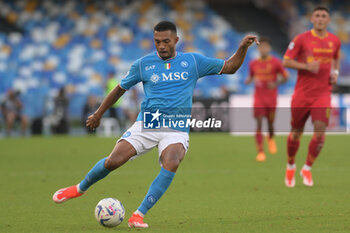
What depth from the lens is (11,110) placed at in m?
23.0

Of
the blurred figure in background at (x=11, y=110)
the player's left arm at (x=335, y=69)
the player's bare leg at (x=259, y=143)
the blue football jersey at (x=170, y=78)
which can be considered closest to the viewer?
the blue football jersey at (x=170, y=78)

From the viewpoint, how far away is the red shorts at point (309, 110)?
29.6ft

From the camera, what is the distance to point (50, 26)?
92.9 ft

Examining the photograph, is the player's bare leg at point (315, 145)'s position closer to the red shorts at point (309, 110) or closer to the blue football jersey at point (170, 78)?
the red shorts at point (309, 110)

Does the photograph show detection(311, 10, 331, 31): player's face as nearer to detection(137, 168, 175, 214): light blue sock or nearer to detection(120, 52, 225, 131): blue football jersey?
detection(120, 52, 225, 131): blue football jersey

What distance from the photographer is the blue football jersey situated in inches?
255

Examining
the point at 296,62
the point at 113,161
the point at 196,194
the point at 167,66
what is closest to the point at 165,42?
the point at 167,66

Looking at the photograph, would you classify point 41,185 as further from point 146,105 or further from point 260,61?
point 260,61

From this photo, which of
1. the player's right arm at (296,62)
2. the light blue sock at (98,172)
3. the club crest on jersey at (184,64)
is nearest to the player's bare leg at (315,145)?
the player's right arm at (296,62)

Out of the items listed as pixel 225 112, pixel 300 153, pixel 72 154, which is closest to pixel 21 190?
pixel 72 154

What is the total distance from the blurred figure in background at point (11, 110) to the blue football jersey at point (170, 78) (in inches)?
678

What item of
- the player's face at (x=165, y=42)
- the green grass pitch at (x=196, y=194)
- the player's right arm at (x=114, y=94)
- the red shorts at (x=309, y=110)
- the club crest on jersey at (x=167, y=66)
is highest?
the player's face at (x=165, y=42)

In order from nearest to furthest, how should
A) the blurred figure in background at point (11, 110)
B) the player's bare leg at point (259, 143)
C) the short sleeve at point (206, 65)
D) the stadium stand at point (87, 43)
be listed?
the short sleeve at point (206, 65) < the player's bare leg at point (259, 143) < the blurred figure in background at point (11, 110) < the stadium stand at point (87, 43)

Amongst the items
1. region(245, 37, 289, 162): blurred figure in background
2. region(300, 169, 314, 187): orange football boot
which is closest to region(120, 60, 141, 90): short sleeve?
region(300, 169, 314, 187): orange football boot
